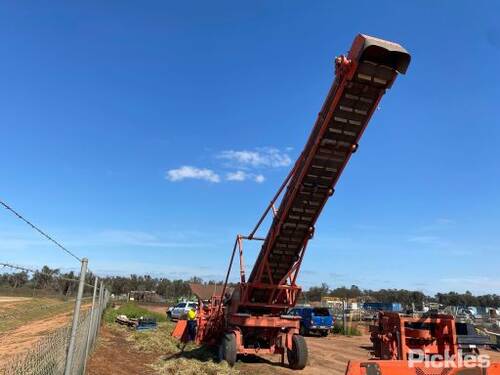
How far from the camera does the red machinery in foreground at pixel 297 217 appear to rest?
31.5 ft

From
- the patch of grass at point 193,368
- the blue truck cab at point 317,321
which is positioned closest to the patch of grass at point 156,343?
the patch of grass at point 193,368

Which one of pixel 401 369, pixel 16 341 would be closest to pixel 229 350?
pixel 16 341

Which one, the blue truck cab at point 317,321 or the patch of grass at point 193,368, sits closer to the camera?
the patch of grass at point 193,368

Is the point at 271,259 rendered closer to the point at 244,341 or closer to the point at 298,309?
the point at 244,341

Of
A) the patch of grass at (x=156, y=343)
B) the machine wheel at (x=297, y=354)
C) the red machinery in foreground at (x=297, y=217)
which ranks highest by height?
the red machinery in foreground at (x=297, y=217)

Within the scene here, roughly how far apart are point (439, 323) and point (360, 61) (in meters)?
5.48

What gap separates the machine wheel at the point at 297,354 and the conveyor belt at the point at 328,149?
169cm

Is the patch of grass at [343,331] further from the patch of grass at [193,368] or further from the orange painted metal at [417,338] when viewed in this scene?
the orange painted metal at [417,338]

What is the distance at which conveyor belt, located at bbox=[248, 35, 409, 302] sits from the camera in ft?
31.2

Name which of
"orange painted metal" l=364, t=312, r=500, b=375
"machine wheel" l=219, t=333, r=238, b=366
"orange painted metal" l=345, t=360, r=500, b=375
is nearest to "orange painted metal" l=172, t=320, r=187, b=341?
"machine wheel" l=219, t=333, r=238, b=366

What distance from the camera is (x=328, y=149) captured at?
11.2 m

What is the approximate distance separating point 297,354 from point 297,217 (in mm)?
4394

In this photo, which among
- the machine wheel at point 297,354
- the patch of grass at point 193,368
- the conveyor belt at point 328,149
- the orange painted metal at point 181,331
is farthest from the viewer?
the orange painted metal at point 181,331

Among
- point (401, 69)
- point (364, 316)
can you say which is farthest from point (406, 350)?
point (364, 316)
